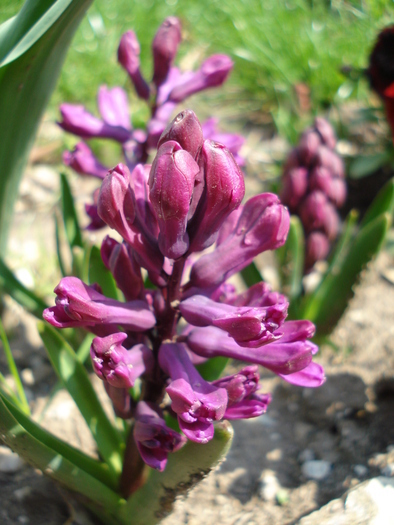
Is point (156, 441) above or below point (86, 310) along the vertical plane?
below

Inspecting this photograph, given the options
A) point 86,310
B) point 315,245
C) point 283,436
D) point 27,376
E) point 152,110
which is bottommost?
point 283,436

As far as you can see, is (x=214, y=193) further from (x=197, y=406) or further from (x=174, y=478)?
(x=174, y=478)

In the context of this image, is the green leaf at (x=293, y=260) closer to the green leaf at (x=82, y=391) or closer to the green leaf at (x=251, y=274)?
the green leaf at (x=251, y=274)

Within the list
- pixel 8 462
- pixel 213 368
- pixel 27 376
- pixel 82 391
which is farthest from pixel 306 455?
pixel 27 376

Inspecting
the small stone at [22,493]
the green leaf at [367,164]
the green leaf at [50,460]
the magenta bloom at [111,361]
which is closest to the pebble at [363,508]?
the green leaf at [50,460]

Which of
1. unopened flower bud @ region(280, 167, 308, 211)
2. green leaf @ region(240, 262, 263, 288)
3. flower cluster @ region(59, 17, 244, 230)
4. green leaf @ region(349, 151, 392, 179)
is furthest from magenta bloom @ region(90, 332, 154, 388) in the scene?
green leaf @ region(349, 151, 392, 179)

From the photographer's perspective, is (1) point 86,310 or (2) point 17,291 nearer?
(1) point 86,310

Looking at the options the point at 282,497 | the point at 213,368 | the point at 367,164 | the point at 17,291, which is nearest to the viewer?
the point at 213,368

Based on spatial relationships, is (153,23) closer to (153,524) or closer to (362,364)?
(362,364)
